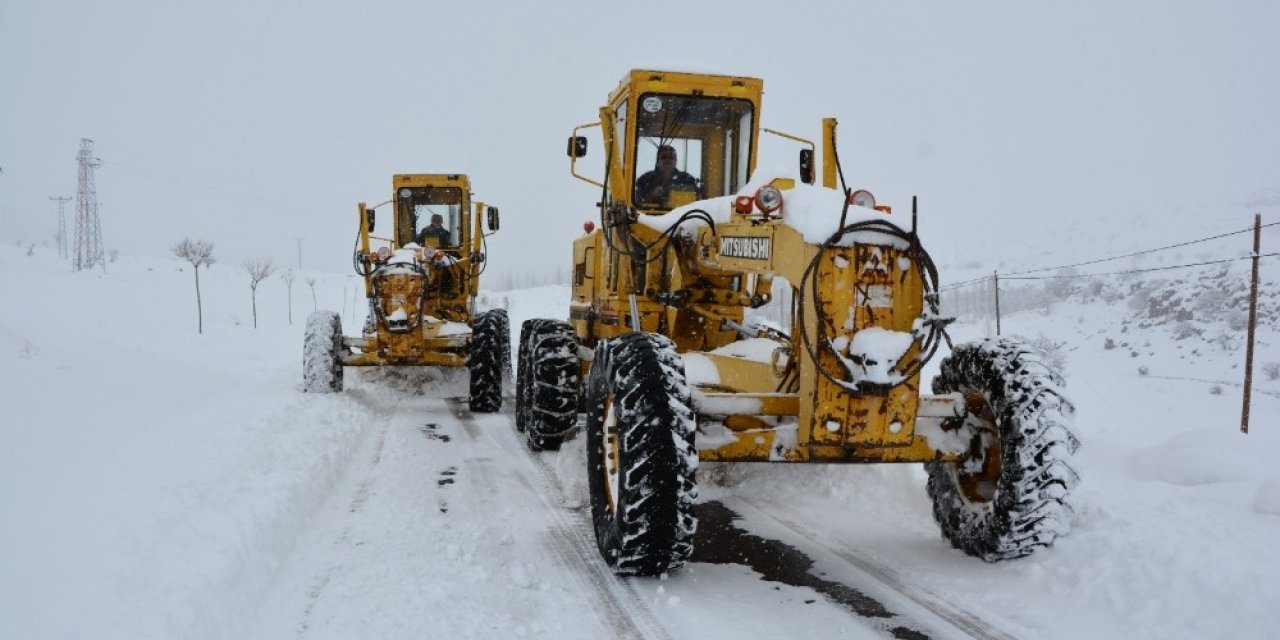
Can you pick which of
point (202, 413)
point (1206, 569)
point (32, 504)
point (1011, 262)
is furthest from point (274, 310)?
point (1206, 569)

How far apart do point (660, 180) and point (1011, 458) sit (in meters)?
3.82

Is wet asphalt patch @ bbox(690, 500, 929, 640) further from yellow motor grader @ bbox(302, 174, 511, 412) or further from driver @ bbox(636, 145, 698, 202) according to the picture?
yellow motor grader @ bbox(302, 174, 511, 412)

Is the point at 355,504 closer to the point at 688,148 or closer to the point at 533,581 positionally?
the point at 533,581

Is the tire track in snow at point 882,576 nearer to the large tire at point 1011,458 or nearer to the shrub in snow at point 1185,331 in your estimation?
the large tire at point 1011,458

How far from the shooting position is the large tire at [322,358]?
10.9m

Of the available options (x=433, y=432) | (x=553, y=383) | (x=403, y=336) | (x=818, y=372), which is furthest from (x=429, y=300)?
(x=818, y=372)

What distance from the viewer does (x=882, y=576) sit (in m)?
4.70

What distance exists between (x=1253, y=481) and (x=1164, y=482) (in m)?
0.52

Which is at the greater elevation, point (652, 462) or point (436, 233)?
point (436, 233)

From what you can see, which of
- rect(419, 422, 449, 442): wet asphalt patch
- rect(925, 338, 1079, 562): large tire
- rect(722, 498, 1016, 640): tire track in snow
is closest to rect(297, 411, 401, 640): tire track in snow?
rect(419, 422, 449, 442): wet asphalt patch

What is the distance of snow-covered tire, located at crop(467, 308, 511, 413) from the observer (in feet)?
36.4

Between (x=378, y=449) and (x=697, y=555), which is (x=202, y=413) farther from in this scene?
(x=697, y=555)

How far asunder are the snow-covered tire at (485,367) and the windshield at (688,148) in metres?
4.35

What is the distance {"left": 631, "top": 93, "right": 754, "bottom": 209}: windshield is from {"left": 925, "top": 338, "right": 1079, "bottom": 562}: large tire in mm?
3003
